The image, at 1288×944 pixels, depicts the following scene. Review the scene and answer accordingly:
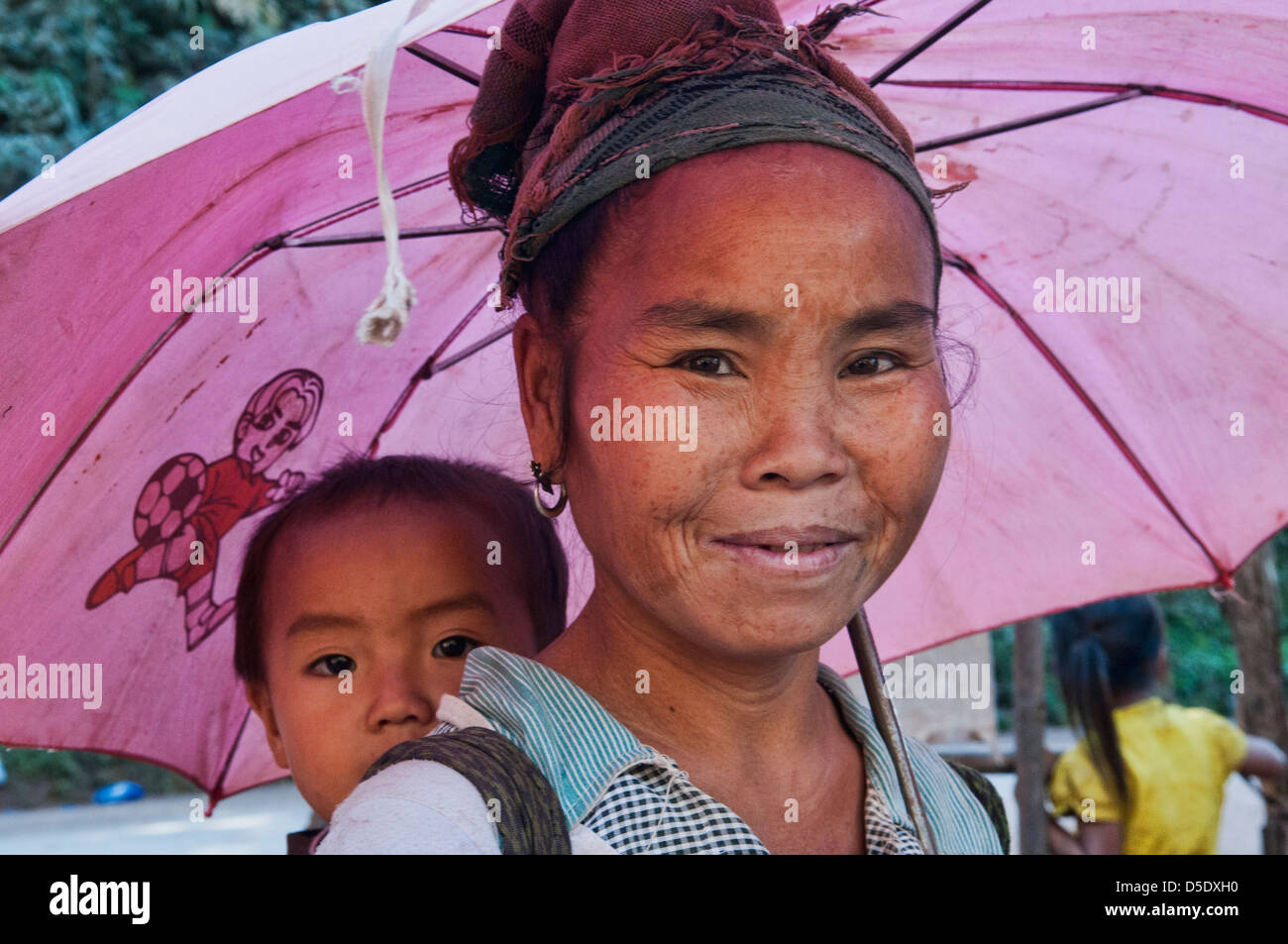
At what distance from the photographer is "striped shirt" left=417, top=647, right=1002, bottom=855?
4.86ft

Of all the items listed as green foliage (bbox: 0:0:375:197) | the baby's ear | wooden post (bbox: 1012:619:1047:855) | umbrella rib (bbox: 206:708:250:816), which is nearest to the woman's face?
the baby's ear

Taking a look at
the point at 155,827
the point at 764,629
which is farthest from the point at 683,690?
the point at 155,827

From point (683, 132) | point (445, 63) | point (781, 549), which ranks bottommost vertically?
point (781, 549)

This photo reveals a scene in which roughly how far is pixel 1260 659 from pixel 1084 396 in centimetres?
350

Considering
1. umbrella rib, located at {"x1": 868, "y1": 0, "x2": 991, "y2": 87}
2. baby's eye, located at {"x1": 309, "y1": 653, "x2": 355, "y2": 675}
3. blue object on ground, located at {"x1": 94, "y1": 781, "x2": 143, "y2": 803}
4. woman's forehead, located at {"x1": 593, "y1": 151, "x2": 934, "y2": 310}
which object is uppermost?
umbrella rib, located at {"x1": 868, "y1": 0, "x2": 991, "y2": 87}

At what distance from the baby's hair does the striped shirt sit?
76 cm

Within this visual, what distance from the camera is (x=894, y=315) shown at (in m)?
1.59

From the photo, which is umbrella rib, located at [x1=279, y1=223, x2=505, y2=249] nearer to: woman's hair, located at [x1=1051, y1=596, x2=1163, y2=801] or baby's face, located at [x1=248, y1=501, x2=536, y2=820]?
baby's face, located at [x1=248, y1=501, x2=536, y2=820]

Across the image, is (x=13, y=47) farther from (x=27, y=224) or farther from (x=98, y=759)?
(x=27, y=224)

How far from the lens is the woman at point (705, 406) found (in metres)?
1.51

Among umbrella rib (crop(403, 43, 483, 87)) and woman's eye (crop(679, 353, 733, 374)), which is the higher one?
umbrella rib (crop(403, 43, 483, 87))

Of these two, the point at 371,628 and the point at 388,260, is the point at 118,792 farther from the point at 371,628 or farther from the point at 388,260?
the point at 388,260

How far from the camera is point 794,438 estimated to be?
1487 millimetres

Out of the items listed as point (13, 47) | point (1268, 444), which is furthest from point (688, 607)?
point (13, 47)
